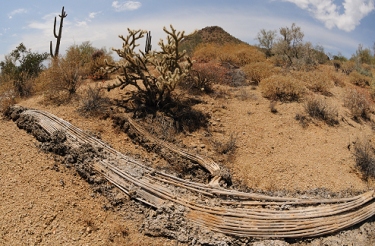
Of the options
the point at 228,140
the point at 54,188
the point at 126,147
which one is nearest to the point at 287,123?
the point at 228,140

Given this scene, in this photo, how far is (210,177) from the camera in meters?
5.31

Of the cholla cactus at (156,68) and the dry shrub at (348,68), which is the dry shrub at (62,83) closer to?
the cholla cactus at (156,68)

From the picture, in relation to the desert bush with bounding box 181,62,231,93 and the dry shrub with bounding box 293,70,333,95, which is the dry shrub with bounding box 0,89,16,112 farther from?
the dry shrub with bounding box 293,70,333,95

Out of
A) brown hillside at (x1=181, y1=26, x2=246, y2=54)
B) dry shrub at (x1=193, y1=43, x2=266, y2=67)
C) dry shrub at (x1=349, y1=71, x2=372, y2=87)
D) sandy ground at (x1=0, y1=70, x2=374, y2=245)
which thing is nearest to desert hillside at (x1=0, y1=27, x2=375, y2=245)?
sandy ground at (x1=0, y1=70, x2=374, y2=245)

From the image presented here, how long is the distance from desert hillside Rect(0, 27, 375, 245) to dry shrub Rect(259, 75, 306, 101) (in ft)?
0.09

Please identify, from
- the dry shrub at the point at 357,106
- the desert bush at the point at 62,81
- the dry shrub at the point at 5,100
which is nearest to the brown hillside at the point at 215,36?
the dry shrub at the point at 357,106

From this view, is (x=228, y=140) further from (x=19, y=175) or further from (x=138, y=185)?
(x=19, y=175)

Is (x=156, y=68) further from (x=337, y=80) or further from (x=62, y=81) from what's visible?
(x=337, y=80)

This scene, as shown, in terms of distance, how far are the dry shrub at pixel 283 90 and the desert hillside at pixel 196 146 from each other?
3cm

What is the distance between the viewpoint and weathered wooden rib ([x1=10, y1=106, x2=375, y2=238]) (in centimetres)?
409

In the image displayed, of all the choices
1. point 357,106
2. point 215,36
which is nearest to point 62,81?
point 357,106

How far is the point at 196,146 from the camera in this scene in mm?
6008

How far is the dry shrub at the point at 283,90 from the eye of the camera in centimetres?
839

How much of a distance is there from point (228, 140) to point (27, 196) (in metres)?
3.77
